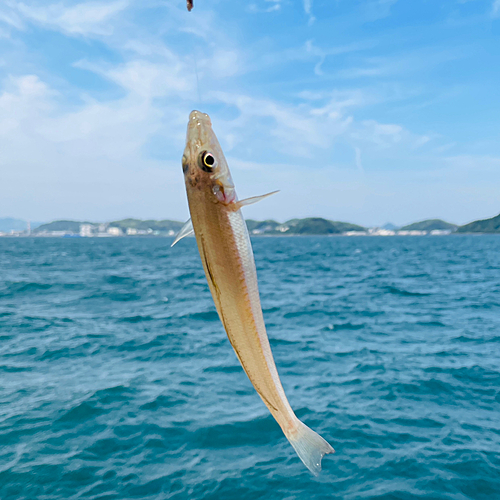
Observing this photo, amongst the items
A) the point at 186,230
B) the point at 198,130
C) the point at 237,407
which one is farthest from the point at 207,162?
the point at 237,407

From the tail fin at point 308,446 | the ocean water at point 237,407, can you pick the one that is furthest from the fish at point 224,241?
the ocean water at point 237,407

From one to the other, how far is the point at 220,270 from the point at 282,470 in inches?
424

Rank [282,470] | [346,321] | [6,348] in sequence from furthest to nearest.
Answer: [346,321] < [6,348] < [282,470]

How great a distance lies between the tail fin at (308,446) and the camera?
2.07 meters

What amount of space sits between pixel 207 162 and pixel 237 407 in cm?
1375

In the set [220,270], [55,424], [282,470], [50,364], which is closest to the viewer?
[220,270]

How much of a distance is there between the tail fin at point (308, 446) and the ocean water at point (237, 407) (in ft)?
30.1

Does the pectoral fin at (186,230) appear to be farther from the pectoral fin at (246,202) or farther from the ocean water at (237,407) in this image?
the ocean water at (237,407)

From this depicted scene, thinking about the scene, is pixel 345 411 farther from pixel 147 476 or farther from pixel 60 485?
pixel 60 485

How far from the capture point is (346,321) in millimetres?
26125

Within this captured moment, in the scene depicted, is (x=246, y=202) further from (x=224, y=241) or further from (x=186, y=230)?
(x=186, y=230)

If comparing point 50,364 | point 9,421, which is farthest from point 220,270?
point 50,364

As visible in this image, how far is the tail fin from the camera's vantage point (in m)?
2.07

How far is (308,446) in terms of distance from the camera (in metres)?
2.10
